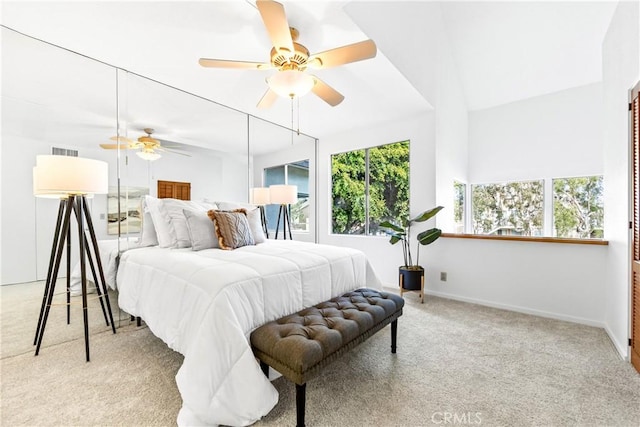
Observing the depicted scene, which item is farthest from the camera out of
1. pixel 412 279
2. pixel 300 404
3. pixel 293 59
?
pixel 412 279

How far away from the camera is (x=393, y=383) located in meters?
1.72

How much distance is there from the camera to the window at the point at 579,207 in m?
4.26

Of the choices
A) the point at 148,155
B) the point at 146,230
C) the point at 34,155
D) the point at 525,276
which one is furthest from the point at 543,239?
the point at 34,155

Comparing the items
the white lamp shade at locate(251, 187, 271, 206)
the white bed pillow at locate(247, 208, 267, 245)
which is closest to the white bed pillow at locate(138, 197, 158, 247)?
the white bed pillow at locate(247, 208, 267, 245)

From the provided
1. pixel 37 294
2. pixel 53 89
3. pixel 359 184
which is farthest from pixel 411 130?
pixel 37 294

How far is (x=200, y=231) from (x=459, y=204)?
4.41 metres

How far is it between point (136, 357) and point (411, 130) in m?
3.99

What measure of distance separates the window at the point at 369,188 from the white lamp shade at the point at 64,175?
3.43 metres

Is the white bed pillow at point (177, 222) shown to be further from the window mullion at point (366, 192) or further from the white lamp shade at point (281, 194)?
the window mullion at point (366, 192)

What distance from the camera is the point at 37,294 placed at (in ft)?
7.21

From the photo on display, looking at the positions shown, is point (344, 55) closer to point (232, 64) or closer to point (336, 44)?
point (336, 44)

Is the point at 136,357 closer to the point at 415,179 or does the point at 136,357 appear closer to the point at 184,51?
the point at 184,51

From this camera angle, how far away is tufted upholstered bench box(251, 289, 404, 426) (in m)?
1.33

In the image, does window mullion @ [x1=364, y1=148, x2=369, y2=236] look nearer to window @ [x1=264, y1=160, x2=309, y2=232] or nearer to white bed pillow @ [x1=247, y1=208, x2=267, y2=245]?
window @ [x1=264, y1=160, x2=309, y2=232]
